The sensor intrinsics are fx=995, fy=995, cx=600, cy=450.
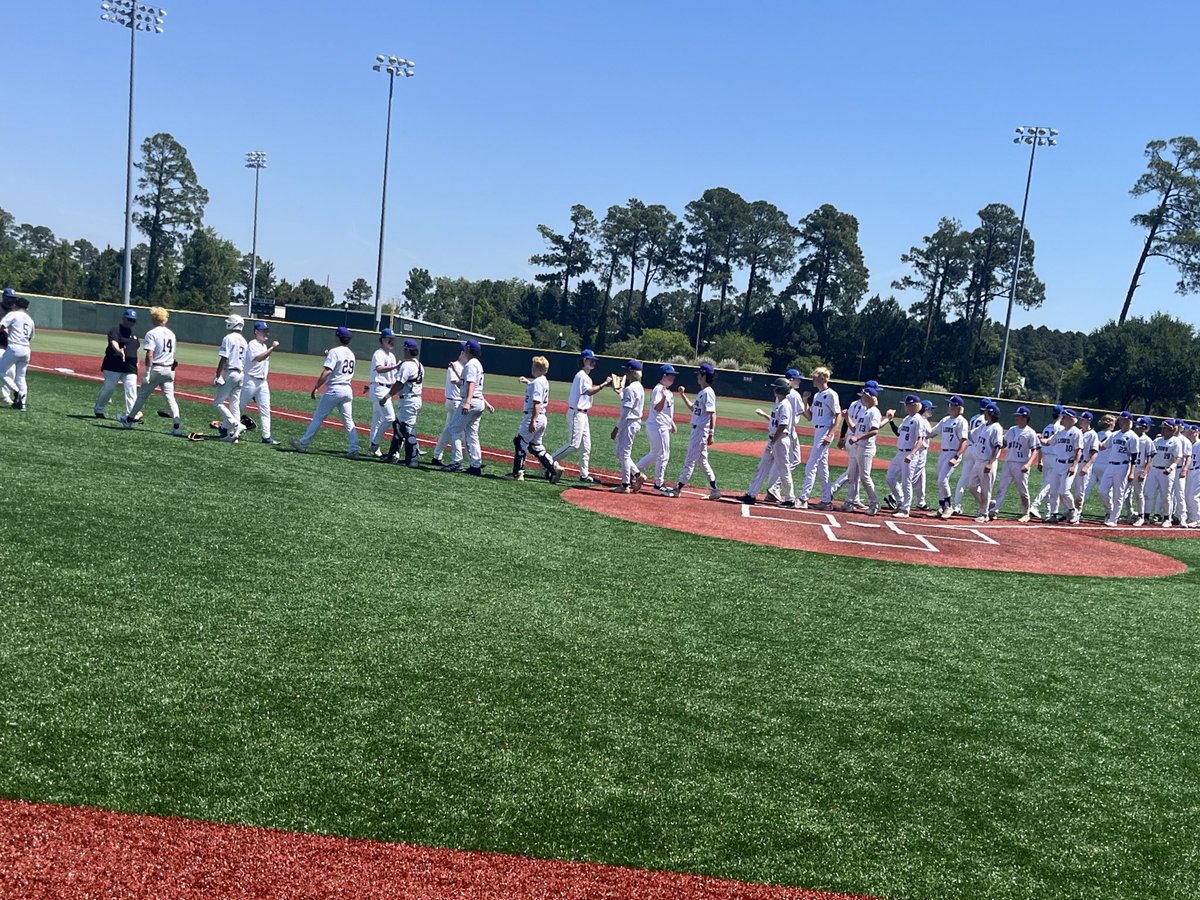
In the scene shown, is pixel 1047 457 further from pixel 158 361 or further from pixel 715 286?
pixel 715 286

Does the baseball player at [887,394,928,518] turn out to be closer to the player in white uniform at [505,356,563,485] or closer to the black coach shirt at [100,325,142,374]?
the player in white uniform at [505,356,563,485]

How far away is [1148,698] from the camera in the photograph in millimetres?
6508

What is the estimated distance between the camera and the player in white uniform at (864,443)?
14.1 meters

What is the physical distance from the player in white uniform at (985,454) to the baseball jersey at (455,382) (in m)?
7.88

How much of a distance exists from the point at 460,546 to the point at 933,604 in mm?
4200

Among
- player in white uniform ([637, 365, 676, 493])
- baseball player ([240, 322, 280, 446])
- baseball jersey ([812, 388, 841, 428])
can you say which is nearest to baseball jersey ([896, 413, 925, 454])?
baseball jersey ([812, 388, 841, 428])

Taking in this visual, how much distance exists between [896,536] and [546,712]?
8.10m

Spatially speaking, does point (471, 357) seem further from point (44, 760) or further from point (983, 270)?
point (983, 270)

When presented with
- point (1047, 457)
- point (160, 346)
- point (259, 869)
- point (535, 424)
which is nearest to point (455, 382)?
point (535, 424)

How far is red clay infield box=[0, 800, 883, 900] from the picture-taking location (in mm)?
3568

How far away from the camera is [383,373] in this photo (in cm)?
1417

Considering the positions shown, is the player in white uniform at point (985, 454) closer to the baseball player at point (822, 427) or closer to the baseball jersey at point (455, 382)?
the baseball player at point (822, 427)

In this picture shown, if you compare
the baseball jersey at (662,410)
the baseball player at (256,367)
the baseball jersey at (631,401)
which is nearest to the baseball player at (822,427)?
the baseball jersey at (662,410)

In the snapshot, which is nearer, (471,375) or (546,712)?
(546,712)
